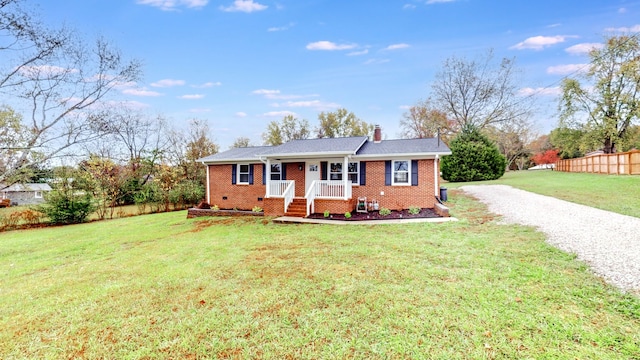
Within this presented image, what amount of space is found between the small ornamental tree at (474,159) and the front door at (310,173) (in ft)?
53.3

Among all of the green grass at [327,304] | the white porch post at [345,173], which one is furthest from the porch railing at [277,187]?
the green grass at [327,304]

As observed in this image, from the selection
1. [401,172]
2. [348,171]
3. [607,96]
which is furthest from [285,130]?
[607,96]

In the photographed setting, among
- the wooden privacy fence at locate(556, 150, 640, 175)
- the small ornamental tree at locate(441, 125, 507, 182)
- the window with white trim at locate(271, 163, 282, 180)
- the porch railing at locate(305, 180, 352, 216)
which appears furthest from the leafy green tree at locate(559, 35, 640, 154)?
the window with white trim at locate(271, 163, 282, 180)

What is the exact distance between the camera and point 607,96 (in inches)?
1014

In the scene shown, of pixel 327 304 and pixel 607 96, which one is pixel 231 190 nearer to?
pixel 327 304

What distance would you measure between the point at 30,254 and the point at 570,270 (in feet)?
45.9

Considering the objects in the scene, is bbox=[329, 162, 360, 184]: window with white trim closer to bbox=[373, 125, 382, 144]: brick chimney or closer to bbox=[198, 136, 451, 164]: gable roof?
bbox=[198, 136, 451, 164]: gable roof

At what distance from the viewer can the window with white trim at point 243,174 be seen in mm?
14773

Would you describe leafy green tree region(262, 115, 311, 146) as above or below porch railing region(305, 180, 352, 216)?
above

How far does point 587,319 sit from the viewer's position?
323cm

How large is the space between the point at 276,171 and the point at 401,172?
626 centimetres

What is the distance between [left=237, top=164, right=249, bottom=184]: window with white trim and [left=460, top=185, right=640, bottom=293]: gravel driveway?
11.7m

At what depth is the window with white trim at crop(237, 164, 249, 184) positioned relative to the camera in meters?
14.8

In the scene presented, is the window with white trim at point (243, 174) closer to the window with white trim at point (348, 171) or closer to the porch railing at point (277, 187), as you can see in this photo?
the porch railing at point (277, 187)
